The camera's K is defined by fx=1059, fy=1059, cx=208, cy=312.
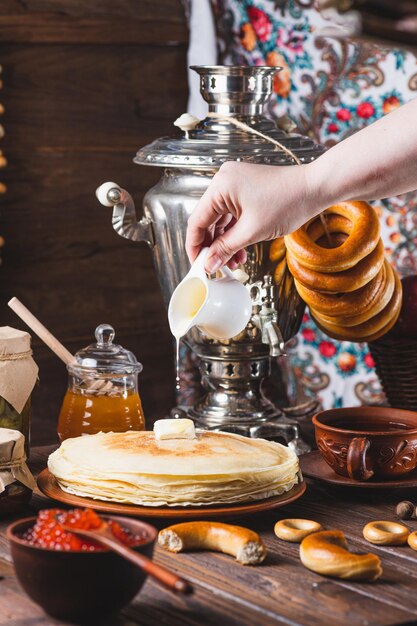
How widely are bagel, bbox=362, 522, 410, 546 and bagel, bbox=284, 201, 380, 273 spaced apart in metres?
0.55

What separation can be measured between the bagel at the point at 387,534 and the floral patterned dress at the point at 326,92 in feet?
4.41

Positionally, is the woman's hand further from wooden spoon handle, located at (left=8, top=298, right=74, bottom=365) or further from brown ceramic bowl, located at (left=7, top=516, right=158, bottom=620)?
brown ceramic bowl, located at (left=7, top=516, right=158, bottom=620)

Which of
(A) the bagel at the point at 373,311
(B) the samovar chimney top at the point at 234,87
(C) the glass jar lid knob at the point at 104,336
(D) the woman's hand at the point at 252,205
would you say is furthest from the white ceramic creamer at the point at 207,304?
(B) the samovar chimney top at the point at 234,87

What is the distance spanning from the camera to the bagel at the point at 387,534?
1294 millimetres

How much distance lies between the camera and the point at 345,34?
2.31ft

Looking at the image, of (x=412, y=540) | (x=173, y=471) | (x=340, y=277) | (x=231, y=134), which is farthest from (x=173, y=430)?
(x=231, y=134)

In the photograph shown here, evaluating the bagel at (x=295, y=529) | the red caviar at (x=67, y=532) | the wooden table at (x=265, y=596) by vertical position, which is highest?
the red caviar at (x=67, y=532)

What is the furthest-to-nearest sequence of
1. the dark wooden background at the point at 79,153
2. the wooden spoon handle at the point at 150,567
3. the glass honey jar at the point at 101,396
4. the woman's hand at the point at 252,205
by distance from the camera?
the dark wooden background at the point at 79,153
the glass honey jar at the point at 101,396
the woman's hand at the point at 252,205
the wooden spoon handle at the point at 150,567

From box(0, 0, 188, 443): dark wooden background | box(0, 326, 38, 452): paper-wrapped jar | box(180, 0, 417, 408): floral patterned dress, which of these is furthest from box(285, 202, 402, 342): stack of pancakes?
box(0, 0, 188, 443): dark wooden background

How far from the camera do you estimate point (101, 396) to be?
A: 1.66 meters

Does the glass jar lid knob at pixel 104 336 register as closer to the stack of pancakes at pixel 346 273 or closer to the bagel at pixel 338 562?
the stack of pancakes at pixel 346 273

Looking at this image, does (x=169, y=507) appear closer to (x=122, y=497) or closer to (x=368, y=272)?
(x=122, y=497)

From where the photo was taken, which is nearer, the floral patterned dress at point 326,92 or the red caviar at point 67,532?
the red caviar at point 67,532

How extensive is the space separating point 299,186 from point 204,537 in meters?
0.51
